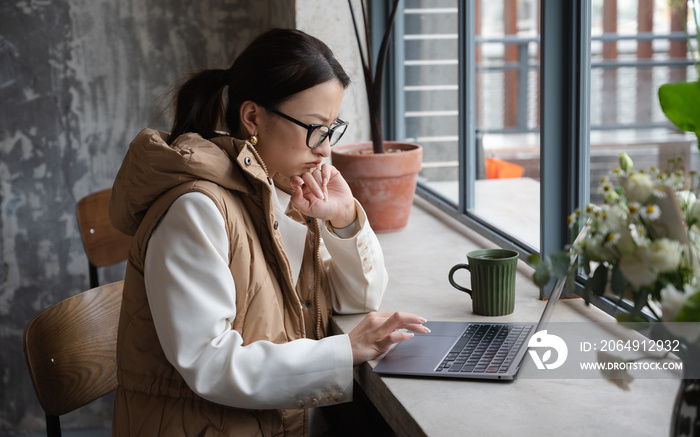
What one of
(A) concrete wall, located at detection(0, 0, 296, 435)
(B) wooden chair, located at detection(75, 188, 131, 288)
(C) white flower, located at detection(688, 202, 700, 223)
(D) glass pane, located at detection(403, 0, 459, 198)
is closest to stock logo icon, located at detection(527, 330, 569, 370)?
(C) white flower, located at detection(688, 202, 700, 223)

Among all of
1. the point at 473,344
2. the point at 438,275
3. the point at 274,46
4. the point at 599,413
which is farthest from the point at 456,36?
the point at 599,413

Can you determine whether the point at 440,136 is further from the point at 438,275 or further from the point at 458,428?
the point at 458,428

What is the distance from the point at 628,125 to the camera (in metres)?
1.62

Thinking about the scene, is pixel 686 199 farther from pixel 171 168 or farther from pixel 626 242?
pixel 171 168

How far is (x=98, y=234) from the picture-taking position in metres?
2.73

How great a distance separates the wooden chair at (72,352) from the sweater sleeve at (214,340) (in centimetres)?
37

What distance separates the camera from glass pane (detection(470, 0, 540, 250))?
7.37 feet

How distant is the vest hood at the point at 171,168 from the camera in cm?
134

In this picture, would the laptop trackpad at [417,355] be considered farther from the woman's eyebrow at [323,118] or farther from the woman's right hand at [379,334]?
the woman's eyebrow at [323,118]

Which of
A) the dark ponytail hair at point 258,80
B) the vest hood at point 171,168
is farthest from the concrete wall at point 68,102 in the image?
the vest hood at point 171,168

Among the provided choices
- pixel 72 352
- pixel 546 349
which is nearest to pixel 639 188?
pixel 546 349

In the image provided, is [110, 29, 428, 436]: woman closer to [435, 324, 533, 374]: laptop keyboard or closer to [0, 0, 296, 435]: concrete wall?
[435, 324, 533, 374]: laptop keyboard

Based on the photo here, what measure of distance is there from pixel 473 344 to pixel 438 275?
560mm

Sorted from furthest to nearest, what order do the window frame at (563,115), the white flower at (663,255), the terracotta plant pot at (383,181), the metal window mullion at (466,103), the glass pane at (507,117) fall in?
the metal window mullion at (466,103)
the terracotta plant pot at (383,181)
the glass pane at (507,117)
the window frame at (563,115)
the white flower at (663,255)
